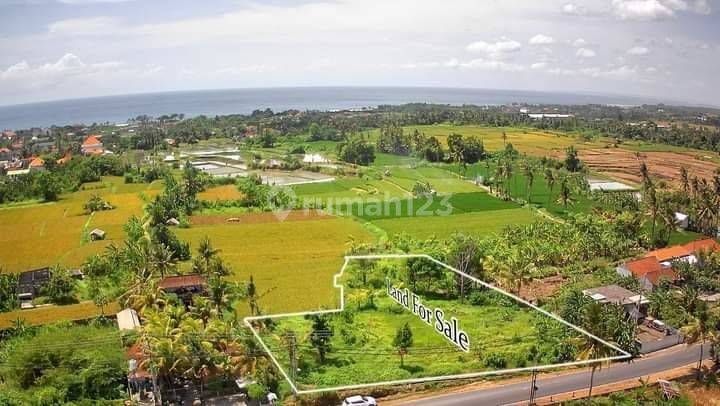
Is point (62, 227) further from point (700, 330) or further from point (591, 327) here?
point (700, 330)

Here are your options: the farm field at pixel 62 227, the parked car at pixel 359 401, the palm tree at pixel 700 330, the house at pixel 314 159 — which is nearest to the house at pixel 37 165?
the farm field at pixel 62 227

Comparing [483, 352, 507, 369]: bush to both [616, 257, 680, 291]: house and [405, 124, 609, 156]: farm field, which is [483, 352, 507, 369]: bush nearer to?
[616, 257, 680, 291]: house

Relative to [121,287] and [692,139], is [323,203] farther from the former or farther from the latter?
[692,139]

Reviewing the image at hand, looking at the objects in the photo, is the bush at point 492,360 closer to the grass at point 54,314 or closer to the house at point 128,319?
the house at point 128,319

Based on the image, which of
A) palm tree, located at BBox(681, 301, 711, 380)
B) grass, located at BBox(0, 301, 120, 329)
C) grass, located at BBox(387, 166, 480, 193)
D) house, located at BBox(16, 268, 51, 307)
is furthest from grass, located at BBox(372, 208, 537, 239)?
house, located at BBox(16, 268, 51, 307)

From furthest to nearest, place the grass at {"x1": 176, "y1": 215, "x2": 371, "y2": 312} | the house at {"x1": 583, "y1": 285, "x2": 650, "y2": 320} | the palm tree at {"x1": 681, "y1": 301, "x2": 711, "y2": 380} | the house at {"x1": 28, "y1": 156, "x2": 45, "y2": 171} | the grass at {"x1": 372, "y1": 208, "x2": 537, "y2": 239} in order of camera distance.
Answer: the house at {"x1": 28, "y1": 156, "x2": 45, "y2": 171}, the grass at {"x1": 372, "y1": 208, "x2": 537, "y2": 239}, the grass at {"x1": 176, "y1": 215, "x2": 371, "y2": 312}, the house at {"x1": 583, "y1": 285, "x2": 650, "y2": 320}, the palm tree at {"x1": 681, "y1": 301, "x2": 711, "y2": 380}

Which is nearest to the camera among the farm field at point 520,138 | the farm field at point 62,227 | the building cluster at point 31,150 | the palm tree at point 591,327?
the palm tree at point 591,327
